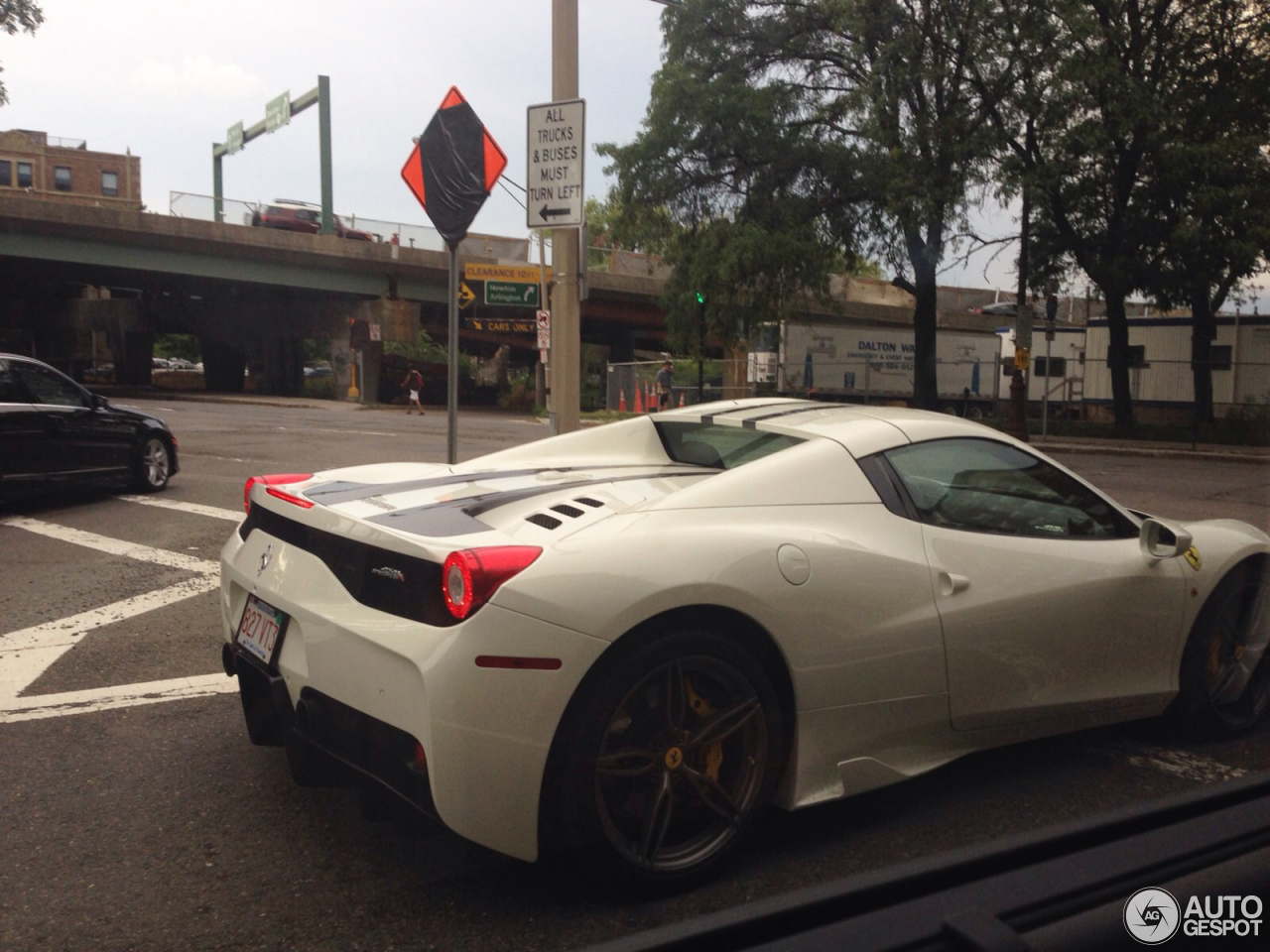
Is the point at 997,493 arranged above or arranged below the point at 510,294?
below

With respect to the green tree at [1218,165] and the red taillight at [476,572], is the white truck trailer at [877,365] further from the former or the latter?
the red taillight at [476,572]

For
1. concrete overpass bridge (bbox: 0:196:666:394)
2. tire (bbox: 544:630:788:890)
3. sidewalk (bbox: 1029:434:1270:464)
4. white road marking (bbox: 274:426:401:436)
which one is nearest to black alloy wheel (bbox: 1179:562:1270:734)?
tire (bbox: 544:630:788:890)

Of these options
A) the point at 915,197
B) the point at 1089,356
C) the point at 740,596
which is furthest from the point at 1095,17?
the point at 740,596

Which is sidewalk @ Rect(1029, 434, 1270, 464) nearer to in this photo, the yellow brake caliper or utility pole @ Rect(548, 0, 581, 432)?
utility pole @ Rect(548, 0, 581, 432)

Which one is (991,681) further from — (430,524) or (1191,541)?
(430,524)

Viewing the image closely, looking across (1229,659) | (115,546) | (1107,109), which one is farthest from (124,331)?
(1229,659)

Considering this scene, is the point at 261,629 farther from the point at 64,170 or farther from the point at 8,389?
the point at 64,170

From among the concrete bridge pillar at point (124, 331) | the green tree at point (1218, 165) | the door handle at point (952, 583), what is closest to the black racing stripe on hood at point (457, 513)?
the door handle at point (952, 583)

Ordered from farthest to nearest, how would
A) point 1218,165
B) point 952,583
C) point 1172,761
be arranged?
1. point 1218,165
2. point 1172,761
3. point 952,583

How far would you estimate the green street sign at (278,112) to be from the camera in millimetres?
43125

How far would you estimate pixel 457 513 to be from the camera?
3389 millimetres

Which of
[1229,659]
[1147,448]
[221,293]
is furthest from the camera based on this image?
[221,293]

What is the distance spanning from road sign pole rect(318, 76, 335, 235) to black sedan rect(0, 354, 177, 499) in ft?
105

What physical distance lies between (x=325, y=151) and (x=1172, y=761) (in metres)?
41.0
